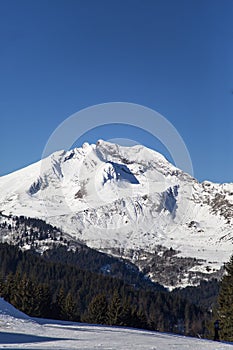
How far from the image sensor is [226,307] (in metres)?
56.9

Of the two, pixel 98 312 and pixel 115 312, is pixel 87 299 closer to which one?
pixel 98 312

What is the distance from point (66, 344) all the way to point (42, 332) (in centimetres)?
604

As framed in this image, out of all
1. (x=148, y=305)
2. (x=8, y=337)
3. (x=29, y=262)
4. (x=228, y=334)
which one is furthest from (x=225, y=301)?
(x=29, y=262)

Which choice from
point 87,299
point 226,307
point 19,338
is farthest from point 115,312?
point 87,299

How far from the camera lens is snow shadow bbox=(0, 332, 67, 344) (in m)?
21.9

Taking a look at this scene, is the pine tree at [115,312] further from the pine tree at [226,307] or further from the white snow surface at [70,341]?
the white snow surface at [70,341]

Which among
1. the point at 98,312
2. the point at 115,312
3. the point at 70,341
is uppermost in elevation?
the point at 115,312

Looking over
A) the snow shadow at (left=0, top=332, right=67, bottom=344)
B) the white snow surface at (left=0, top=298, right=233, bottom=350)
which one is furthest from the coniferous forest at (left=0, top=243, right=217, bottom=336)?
the snow shadow at (left=0, top=332, right=67, bottom=344)

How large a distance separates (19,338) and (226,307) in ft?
128

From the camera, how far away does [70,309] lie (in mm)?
84438

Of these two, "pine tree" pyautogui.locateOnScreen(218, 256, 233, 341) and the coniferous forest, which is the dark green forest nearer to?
the coniferous forest

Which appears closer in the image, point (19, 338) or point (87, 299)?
point (19, 338)

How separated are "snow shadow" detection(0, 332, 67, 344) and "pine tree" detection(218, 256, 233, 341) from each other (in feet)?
112

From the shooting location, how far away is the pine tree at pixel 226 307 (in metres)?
54.8
